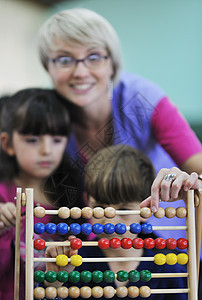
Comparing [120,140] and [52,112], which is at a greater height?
[52,112]

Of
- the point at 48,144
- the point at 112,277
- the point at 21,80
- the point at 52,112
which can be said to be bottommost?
the point at 112,277

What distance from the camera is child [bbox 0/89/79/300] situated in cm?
138

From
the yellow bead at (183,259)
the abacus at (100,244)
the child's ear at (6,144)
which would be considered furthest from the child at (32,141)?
the yellow bead at (183,259)

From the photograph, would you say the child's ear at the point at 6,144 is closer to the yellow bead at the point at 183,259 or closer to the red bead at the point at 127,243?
the red bead at the point at 127,243

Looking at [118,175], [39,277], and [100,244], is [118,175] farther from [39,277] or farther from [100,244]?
[39,277]

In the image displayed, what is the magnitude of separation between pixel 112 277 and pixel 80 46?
2.53 ft

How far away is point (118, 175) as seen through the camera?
1235 mm

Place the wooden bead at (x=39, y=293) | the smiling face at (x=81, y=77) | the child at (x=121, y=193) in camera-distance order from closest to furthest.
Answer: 1. the wooden bead at (x=39, y=293)
2. the child at (x=121, y=193)
3. the smiling face at (x=81, y=77)

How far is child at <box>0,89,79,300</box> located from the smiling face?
53 mm

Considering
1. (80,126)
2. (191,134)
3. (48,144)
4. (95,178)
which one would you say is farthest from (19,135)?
(191,134)

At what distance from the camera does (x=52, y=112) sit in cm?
139

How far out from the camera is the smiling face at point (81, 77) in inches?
53.5

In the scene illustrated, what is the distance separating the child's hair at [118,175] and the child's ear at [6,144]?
0.28m

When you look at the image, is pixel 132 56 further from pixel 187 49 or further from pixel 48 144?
pixel 48 144
